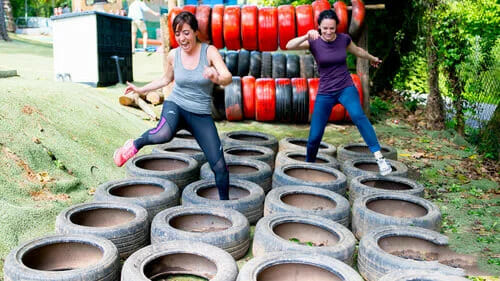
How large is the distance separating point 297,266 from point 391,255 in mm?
763

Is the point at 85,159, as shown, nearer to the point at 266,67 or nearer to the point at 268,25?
the point at 268,25

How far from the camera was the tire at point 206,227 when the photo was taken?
3.65 m

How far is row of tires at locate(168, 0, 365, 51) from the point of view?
28.8 feet

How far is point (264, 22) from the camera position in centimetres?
884

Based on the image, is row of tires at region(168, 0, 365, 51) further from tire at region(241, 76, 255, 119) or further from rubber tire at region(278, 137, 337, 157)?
rubber tire at region(278, 137, 337, 157)

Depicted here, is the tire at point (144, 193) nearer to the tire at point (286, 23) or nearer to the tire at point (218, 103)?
the tire at point (218, 103)

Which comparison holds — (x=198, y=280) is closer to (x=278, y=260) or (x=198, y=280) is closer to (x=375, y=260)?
(x=278, y=260)

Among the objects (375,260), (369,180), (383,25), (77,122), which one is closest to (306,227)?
(375,260)

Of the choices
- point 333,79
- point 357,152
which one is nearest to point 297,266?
point 333,79

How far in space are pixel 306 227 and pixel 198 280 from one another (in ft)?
3.64

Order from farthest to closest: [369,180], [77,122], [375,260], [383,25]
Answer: [383,25], [77,122], [369,180], [375,260]

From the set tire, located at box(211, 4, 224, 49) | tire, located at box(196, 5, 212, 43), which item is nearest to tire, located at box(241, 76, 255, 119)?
tire, located at box(211, 4, 224, 49)

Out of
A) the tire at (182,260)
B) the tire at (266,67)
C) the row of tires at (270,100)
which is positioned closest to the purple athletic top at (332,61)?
the tire at (182,260)

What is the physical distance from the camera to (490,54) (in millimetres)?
7891
